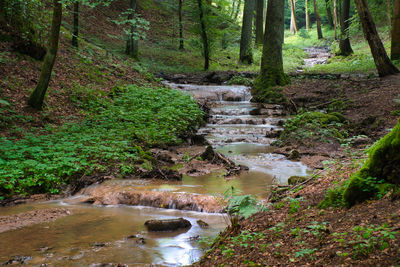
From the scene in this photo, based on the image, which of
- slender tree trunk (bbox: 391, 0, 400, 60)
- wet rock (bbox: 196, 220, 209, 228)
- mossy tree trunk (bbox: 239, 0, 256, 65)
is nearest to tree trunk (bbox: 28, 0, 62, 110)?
wet rock (bbox: 196, 220, 209, 228)

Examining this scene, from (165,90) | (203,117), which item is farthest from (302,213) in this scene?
(165,90)

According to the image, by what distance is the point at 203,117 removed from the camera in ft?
43.2

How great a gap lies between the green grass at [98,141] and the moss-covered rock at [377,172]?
15.7 feet

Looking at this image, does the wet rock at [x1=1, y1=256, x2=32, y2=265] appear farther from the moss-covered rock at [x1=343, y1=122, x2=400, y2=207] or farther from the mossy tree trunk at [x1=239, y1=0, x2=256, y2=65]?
the mossy tree trunk at [x1=239, y1=0, x2=256, y2=65]

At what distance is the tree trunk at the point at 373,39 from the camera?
12.4 meters

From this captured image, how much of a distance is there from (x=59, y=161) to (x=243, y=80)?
13.4 m

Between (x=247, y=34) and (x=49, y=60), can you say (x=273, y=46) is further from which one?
(x=49, y=60)

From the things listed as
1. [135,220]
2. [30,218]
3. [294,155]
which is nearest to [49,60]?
[30,218]

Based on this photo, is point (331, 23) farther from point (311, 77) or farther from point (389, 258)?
point (389, 258)

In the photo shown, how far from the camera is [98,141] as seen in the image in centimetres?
841

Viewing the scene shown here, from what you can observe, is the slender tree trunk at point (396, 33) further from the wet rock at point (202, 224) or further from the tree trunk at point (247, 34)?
the wet rock at point (202, 224)

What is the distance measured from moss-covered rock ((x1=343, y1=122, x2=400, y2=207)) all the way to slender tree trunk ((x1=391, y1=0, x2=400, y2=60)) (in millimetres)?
13684

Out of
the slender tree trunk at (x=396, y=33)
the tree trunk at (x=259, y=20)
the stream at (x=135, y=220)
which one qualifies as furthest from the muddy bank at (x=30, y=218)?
the tree trunk at (x=259, y=20)

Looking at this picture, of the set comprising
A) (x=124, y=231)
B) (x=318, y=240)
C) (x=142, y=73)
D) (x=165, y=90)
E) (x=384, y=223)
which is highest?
(x=142, y=73)
